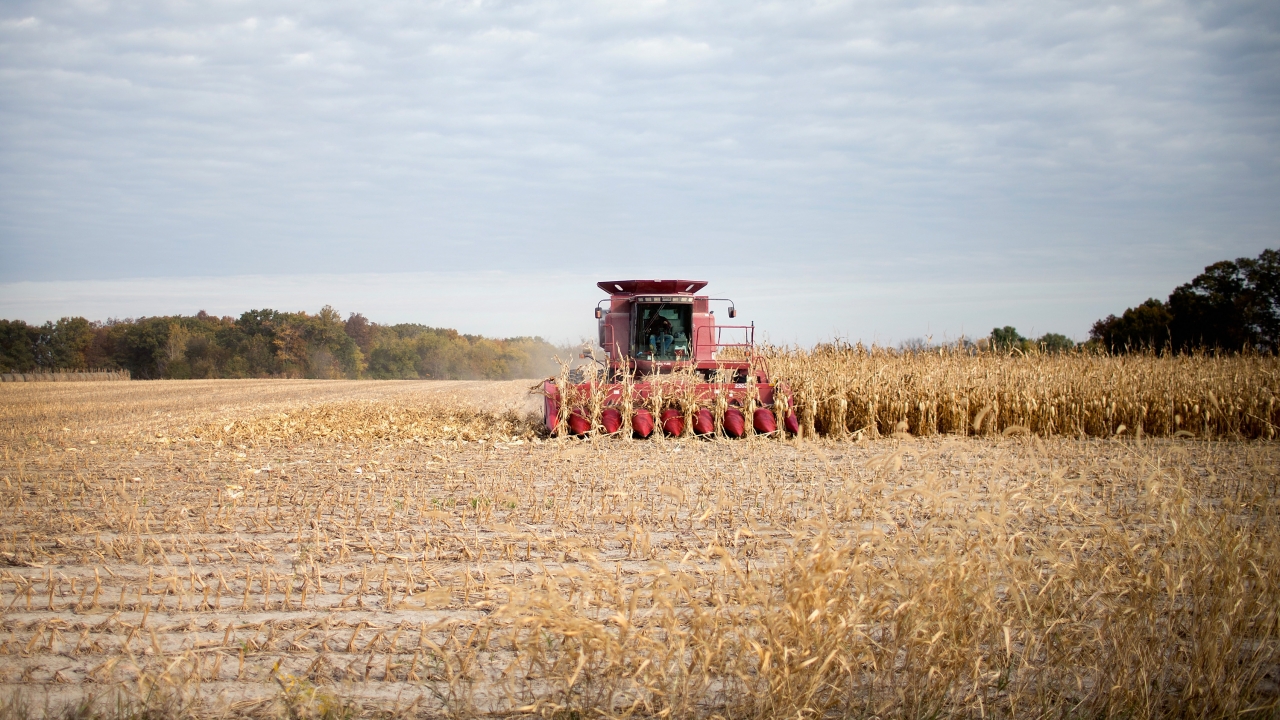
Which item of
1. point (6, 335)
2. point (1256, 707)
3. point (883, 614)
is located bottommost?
point (1256, 707)

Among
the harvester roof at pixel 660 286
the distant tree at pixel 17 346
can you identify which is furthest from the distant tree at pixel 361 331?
the harvester roof at pixel 660 286

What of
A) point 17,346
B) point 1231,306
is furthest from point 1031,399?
point 17,346

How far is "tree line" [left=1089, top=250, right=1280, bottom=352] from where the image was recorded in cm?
3294

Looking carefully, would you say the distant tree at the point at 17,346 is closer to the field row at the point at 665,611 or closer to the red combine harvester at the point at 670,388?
the red combine harvester at the point at 670,388

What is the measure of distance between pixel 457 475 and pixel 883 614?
6.33 metres

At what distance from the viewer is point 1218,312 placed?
114 ft

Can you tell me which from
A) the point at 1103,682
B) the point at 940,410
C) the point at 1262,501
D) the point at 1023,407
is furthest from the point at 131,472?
the point at 1023,407

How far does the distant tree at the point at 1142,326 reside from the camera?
36.7 meters

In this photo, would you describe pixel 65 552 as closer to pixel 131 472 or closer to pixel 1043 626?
pixel 131 472

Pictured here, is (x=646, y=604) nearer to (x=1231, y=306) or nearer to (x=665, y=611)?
(x=665, y=611)

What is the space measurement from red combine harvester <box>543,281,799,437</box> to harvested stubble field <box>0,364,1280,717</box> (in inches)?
169

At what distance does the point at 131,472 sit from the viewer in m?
9.04

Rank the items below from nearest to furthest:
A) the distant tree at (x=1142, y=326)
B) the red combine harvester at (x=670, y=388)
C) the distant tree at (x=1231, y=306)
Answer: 1. the red combine harvester at (x=670, y=388)
2. the distant tree at (x=1231, y=306)
3. the distant tree at (x=1142, y=326)

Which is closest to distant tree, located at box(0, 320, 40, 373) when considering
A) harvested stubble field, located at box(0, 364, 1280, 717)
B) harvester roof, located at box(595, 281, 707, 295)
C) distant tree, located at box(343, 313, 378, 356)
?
distant tree, located at box(343, 313, 378, 356)
